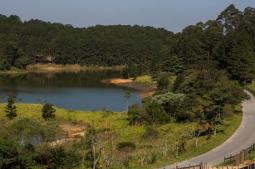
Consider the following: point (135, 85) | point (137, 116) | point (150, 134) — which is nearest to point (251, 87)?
point (137, 116)

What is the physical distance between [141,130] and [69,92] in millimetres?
47336

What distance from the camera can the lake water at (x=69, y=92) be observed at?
247 feet

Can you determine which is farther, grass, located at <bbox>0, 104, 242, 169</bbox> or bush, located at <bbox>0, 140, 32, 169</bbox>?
grass, located at <bbox>0, 104, 242, 169</bbox>

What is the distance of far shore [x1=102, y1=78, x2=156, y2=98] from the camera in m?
87.4

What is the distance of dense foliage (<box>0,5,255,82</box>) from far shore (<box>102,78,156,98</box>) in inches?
165

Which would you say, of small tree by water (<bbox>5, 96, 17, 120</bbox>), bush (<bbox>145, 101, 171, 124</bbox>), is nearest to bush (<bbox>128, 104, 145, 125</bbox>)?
bush (<bbox>145, 101, 171, 124</bbox>)

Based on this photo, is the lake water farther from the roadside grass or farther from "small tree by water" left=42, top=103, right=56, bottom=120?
the roadside grass

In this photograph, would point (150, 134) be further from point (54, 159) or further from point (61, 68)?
point (61, 68)

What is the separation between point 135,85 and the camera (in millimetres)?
101125

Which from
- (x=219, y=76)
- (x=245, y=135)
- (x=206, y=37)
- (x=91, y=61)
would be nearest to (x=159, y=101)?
(x=219, y=76)

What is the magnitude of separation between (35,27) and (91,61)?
2652 centimetres

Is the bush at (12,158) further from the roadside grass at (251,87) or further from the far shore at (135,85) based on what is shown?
the far shore at (135,85)

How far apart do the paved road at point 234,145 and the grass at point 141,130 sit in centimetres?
51

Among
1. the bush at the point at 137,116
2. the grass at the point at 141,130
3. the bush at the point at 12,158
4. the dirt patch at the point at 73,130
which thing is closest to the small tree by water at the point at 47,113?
the grass at the point at 141,130
